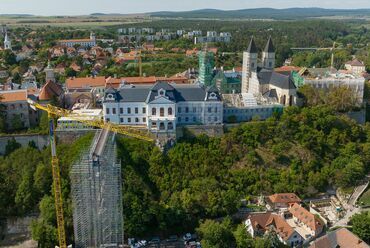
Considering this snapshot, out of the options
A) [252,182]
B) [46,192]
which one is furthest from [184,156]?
[46,192]

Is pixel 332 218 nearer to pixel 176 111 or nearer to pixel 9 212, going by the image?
pixel 176 111

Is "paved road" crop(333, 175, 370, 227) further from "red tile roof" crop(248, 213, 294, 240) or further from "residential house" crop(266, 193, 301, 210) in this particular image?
"red tile roof" crop(248, 213, 294, 240)

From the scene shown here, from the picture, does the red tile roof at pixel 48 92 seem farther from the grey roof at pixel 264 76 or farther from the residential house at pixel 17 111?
the grey roof at pixel 264 76

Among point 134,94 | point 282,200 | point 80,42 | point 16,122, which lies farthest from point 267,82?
point 80,42

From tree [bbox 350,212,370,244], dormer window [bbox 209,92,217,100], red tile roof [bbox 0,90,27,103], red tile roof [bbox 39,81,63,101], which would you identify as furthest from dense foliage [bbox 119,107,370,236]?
red tile roof [bbox 0,90,27,103]

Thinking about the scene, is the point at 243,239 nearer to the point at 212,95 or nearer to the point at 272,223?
the point at 272,223
